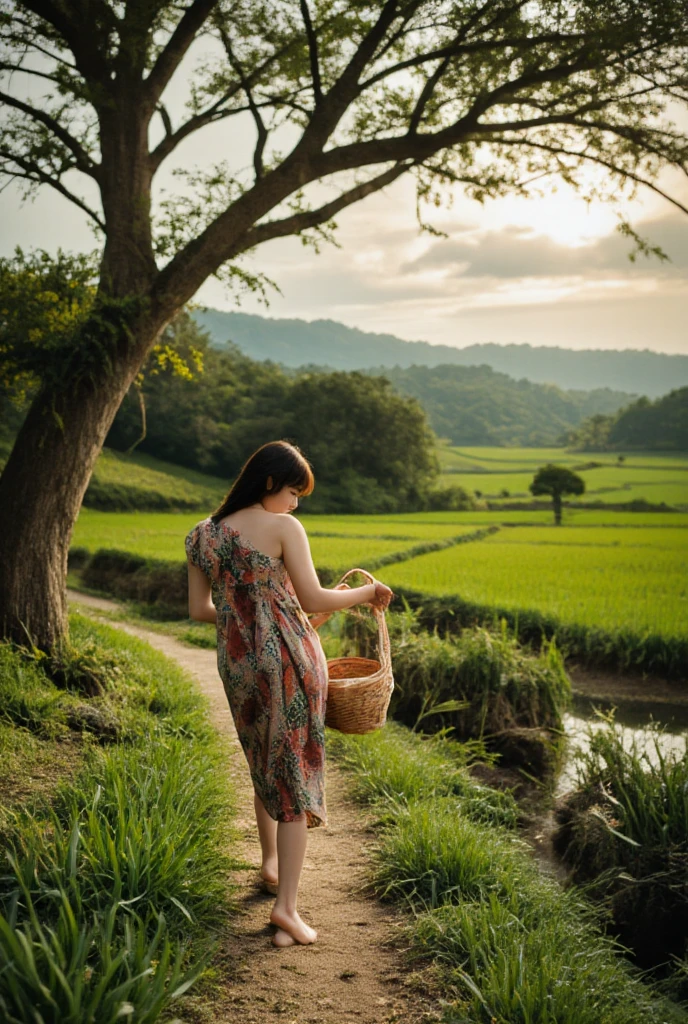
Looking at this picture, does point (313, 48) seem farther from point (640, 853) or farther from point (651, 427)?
point (651, 427)

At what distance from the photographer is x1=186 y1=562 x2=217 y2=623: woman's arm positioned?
119 inches

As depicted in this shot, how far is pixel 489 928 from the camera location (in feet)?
9.31

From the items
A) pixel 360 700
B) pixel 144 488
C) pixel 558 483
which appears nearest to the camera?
pixel 360 700

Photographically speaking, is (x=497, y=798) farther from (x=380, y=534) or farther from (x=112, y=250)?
(x=380, y=534)

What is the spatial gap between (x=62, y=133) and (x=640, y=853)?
679 centimetres

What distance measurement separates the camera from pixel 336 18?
6.39m

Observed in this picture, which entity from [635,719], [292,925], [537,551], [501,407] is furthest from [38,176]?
[501,407]

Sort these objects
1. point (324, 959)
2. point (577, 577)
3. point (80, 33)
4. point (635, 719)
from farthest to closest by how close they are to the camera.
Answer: point (577, 577) < point (635, 719) < point (80, 33) < point (324, 959)

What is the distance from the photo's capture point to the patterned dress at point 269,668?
289 cm

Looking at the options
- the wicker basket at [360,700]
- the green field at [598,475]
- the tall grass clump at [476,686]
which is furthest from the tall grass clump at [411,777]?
the green field at [598,475]

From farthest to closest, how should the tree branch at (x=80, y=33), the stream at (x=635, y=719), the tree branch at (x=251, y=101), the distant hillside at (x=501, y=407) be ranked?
the distant hillside at (x=501, y=407) → the stream at (x=635, y=719) → the tree branch at (x=251, y=101) → the tree branch at (x=80, y=33)

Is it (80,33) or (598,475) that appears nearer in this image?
(80,33)

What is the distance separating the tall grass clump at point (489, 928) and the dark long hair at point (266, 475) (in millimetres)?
1732

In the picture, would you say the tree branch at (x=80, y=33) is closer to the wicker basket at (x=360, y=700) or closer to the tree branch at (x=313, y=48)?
the tree branch at (x=313, y=48)
